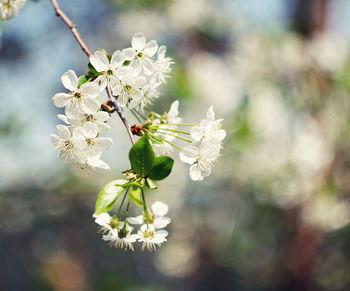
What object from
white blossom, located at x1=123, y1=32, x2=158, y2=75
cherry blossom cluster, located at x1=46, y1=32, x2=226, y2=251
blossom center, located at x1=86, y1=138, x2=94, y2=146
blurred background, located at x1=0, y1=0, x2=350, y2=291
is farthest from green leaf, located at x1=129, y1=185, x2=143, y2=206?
blurred background, located at x1=0, y1=0, x2=350, y2=291

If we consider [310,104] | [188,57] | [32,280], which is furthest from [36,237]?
[310,104]

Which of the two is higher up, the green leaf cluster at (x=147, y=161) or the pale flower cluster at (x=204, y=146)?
the pale flower cluster at (x=204, y=146)

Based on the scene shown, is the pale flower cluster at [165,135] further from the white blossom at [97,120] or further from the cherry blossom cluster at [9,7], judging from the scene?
the cherry blossom cluster at [9,7]

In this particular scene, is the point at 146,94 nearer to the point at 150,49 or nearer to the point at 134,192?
the point at 150,49

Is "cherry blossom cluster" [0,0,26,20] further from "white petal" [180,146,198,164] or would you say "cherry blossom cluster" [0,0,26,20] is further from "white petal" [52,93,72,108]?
"white petal" [180,146,198,164]

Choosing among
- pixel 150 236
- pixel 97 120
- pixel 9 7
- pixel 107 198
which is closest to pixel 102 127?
pixel 97 120

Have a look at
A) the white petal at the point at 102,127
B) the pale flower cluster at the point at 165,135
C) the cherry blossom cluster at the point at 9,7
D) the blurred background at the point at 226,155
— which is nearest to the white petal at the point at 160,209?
the pale flower cluster at the point at 165,135

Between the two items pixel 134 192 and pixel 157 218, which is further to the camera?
pixel 157 218

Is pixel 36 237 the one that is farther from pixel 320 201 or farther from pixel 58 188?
pixel 320 201
